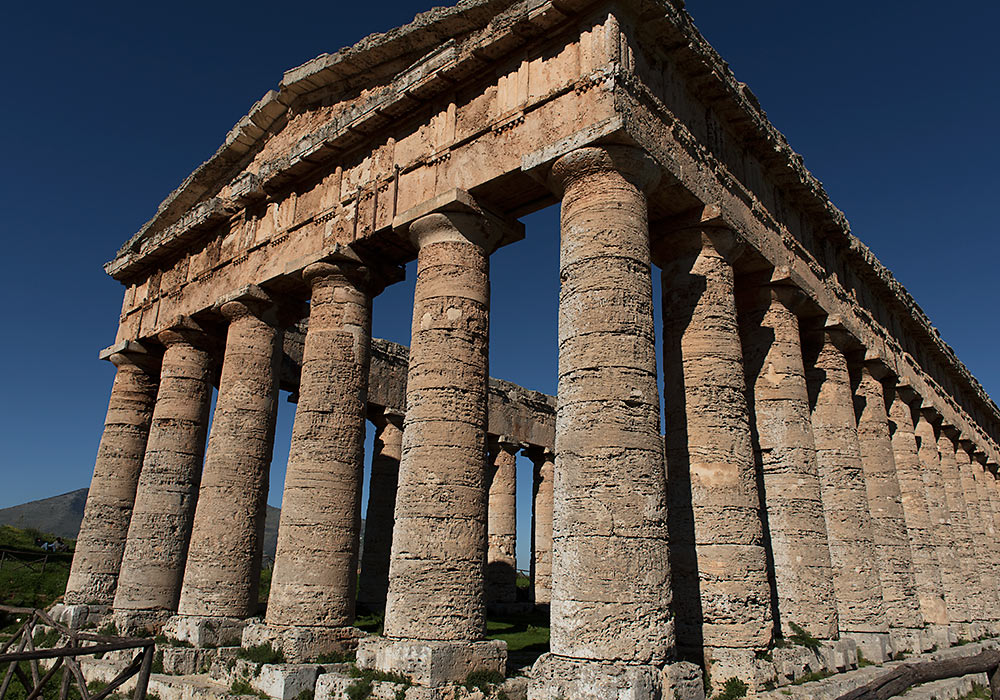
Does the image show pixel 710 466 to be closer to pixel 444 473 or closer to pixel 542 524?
pixel 444 473

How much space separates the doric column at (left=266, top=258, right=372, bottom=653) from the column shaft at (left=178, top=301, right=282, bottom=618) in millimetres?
1977

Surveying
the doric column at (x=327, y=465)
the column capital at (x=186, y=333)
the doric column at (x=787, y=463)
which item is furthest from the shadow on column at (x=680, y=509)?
the column capital at (x=186, y=333)

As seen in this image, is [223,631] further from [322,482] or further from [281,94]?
[281,94]

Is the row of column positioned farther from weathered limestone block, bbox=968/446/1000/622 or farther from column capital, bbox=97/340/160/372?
weathered limestone block, bbox=968/446/1000/622

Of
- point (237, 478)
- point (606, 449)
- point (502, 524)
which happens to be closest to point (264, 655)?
point (237, 478)

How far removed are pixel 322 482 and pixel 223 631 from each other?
3.38 metres

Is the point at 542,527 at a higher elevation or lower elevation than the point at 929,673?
higher

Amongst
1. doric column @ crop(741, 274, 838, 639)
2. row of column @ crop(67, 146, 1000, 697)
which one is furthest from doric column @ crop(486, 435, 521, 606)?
doric column @ crop(741, 274, 838, 639)

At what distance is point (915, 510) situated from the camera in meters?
17.8

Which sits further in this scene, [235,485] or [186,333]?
[186,333]

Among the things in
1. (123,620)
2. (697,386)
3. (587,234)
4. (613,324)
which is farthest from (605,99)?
(123,620)

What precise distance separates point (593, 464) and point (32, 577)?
831 inches

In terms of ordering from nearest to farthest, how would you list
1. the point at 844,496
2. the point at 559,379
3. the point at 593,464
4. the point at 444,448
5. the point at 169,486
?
the point at 593,464 → the point at 559,379 → the point at 444,448 → the point at 844,496 → the point at 169,486

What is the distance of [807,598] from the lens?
11.2m
